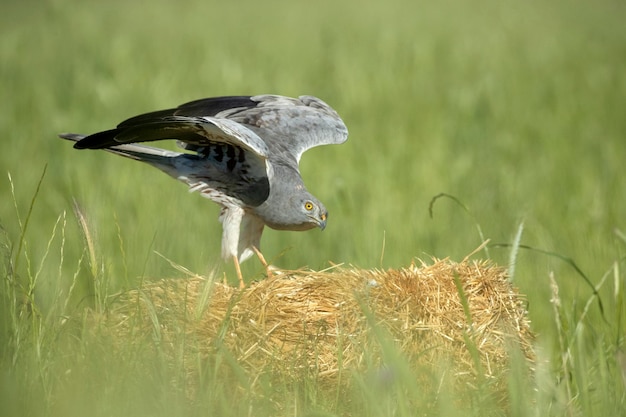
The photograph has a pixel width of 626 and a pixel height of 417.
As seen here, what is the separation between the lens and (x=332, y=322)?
11.7 feet

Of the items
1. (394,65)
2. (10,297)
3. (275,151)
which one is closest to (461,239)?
(275,151)

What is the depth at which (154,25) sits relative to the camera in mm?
15781

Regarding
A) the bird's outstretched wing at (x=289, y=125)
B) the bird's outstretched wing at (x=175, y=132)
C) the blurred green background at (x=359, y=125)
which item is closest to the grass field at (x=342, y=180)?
the blurred green background at (x=359, y=125)

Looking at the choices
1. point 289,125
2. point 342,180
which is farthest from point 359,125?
point 289,125

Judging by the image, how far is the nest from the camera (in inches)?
133

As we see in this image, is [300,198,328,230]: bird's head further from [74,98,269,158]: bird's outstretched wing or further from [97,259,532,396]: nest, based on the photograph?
[97,259,532,396]: nest

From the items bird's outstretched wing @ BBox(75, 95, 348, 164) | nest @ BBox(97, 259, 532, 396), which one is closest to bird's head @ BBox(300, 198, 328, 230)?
bird's outstretched wing @ BBox(75, 95, 348, 164)

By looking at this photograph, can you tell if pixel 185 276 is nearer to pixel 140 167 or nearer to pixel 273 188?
pixel 273 188

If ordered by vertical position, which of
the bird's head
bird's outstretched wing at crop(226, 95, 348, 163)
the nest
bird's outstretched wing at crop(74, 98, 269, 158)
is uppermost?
bird's outstretched wing at crop(226, 95, 348, 163)

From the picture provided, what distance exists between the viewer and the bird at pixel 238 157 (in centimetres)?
462

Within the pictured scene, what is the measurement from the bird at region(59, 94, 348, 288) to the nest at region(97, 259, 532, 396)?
0.99 metres

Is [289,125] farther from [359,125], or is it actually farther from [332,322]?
[359,125]

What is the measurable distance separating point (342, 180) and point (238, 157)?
8.56 feet

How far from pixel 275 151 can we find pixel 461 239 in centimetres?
213
